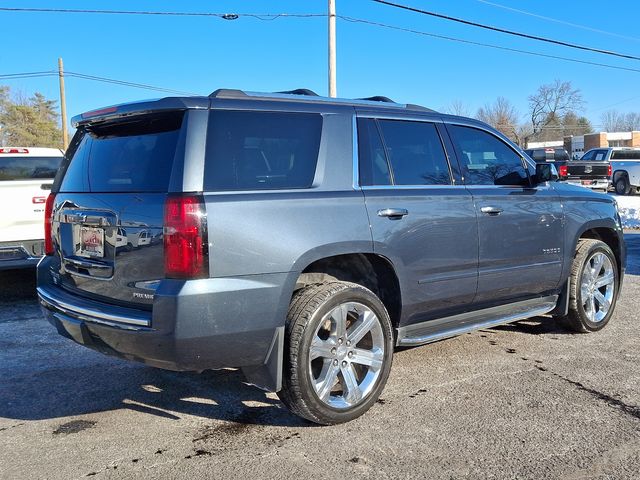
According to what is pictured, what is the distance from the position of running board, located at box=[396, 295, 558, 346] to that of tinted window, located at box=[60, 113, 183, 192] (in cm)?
197

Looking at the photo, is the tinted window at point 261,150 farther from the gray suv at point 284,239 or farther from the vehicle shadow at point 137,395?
the vehicle shadow at point 137,395

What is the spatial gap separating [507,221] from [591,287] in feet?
5.12

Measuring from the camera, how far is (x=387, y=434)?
11.6 feet

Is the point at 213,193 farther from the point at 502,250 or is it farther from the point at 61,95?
the point at 61,95

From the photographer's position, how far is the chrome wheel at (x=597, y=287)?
5.58 m

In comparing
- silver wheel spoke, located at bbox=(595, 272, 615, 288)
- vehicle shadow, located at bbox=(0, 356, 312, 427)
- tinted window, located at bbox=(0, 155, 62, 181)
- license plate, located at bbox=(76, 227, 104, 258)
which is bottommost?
vehicle shadow, located at bbox=(0, 356, 312, 427)

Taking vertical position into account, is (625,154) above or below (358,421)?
above

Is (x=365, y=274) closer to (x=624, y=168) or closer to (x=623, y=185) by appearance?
(x=624, y=168)

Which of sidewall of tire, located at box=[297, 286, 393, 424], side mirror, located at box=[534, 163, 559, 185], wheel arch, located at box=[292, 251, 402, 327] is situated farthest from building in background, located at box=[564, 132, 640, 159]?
sidewall of tire, located at box=[297, 286, 393, 424]

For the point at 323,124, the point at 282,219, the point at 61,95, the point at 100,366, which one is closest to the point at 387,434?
the point at 282,219

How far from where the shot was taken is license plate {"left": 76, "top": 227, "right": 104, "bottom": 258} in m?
3.46

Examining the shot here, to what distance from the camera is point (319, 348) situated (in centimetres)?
358

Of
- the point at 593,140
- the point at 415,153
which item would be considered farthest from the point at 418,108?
the point at 593,140

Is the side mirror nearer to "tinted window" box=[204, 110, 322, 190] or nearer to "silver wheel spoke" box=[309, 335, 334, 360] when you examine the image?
Answer: "tinted window" box=[204, 110, 322, 190]
